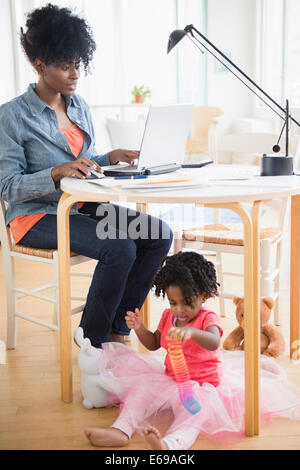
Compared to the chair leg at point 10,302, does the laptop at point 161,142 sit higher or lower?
higher

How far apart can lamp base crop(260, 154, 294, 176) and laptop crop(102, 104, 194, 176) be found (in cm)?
28

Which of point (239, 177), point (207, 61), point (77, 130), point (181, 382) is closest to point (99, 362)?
point (181, 382)

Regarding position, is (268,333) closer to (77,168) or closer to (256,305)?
(256,305)

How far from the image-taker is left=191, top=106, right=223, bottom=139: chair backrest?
6.30m

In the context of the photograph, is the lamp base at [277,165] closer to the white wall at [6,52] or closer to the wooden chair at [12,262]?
the wooden chair at [12,262]

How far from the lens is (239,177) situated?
176 centimetres

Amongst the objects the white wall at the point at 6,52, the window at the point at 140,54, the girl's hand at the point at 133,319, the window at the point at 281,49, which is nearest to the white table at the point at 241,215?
the girl's hand at the point at 133,319

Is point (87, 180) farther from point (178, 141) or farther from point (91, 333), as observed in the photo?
point (91, 333)

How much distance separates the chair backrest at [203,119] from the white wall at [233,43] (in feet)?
1.58

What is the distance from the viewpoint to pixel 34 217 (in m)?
1.94

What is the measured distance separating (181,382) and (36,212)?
29.4 inches

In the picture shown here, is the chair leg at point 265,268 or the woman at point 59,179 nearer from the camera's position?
the woman at point 59,179

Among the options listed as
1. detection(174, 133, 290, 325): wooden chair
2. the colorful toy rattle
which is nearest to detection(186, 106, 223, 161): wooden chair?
detection(174, 133, 290, 325): wooden chair

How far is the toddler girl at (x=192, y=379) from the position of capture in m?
1.48
